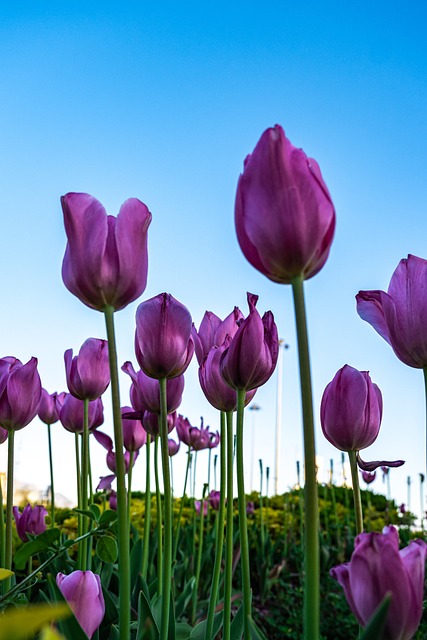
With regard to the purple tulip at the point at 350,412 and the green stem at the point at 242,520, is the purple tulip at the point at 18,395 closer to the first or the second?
the green stem at the point at 242,520

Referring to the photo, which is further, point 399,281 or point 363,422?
point 363,422

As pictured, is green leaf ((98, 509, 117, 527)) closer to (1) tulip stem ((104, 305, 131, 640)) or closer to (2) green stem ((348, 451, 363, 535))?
(1) tulip stem ((104, 305, 131, 640))

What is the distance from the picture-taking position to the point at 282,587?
5086mm

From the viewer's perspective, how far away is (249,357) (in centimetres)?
126

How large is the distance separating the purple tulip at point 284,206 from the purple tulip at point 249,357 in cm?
44

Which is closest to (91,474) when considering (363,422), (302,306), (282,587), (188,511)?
(363,422)

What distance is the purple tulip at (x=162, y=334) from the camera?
1309mm

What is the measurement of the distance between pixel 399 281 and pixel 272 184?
0.43 m

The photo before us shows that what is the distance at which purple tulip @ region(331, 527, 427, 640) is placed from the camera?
0.75m

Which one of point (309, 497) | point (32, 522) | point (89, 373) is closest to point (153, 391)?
point (89, 373)

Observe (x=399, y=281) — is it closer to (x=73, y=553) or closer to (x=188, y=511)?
(x=73, y=553)

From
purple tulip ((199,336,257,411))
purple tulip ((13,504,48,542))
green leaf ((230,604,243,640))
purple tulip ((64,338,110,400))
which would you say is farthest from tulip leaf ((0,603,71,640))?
purple tulip ((13,504,48,542))

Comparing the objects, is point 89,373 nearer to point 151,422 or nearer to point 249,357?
point 151,422

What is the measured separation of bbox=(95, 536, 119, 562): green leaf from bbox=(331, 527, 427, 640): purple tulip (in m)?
0.62
